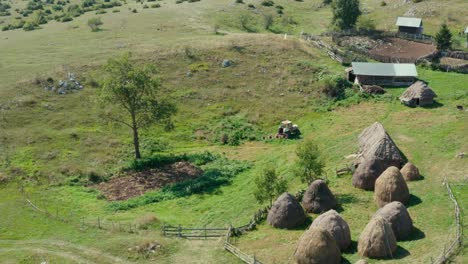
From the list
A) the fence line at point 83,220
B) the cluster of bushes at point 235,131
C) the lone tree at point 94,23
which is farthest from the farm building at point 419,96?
the lone tree at point 94,23

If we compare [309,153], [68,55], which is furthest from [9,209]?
[68,55]

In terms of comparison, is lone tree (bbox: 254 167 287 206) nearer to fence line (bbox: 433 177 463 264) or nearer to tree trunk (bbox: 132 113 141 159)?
fence line (bbox: 433 177 463 264)

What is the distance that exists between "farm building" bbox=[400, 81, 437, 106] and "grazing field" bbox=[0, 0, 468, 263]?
1546 mm

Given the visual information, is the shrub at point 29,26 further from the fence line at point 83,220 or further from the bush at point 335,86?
the fence line at point 83,220

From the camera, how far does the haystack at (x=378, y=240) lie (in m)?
40.0

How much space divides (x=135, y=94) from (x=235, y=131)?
1550 centimetres

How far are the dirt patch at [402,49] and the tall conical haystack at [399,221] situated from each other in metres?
56.5

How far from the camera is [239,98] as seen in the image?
273 feet

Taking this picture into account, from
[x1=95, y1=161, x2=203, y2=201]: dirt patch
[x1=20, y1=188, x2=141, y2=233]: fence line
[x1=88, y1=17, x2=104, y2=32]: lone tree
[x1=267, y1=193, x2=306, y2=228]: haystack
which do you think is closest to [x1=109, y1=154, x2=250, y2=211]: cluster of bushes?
[x1=95, y1=161, x2=203, y2=201]: dirt patch

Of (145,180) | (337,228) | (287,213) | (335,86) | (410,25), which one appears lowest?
(145,180)

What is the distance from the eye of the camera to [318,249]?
130 ft

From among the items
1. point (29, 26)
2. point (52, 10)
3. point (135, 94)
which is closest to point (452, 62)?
point (135, 94)

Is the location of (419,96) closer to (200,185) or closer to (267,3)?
(200,185)

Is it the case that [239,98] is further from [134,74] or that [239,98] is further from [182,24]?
[182,24]
